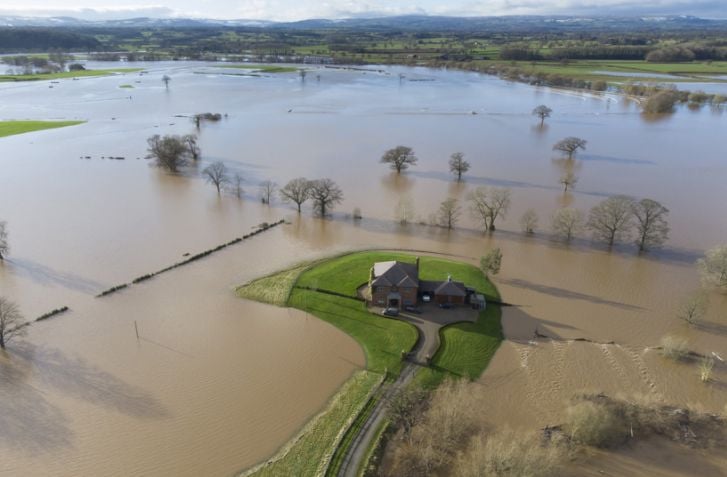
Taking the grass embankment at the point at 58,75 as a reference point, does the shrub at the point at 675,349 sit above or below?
below

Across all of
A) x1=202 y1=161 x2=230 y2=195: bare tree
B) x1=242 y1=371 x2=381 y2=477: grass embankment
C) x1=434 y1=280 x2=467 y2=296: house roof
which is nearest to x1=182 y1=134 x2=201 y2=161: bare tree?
x1=202 y1=161 x2=230 y2=195: bare tree

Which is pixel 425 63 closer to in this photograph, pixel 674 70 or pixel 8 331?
pixel 674 70

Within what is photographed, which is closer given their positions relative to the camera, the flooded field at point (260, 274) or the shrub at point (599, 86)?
the flooded field at point (260, 274)

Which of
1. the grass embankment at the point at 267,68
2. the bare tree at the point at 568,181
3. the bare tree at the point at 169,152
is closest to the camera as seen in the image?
the bare tree at the point at 568,181

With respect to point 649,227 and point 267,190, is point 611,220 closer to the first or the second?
point 649,227

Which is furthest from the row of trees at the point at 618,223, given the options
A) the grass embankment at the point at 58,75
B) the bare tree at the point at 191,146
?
the grass embankment at the point at 58,75

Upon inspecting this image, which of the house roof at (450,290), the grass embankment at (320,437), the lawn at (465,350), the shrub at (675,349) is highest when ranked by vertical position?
the house roof at (450,290)

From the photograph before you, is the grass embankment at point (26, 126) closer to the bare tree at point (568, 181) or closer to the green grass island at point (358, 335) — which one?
the green grass island at point (358, 335)

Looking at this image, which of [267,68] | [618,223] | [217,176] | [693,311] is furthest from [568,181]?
[267,68]
